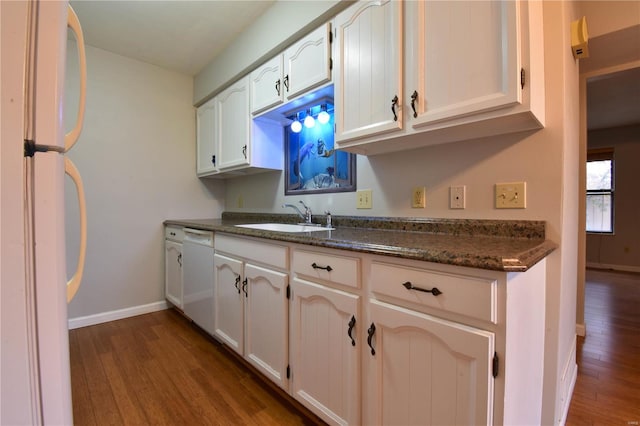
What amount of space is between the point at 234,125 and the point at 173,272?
1.47m

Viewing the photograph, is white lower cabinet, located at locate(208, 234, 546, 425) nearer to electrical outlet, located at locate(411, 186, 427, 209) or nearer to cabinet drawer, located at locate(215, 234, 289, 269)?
cabinet drawer, located at locate(215, 234, 289, 269)

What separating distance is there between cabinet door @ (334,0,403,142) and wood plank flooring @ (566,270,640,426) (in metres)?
1.72

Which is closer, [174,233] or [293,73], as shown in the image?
[293,73]

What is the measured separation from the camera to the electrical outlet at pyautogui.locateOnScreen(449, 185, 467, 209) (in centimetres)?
139

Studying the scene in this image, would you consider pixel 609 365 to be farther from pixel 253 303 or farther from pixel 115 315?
pixel 115 315

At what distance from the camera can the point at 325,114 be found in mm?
1996

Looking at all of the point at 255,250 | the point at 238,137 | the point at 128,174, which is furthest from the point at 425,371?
the point at 128,174

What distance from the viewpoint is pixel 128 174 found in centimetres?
276

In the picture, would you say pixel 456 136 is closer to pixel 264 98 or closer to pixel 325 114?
pixel 325 114

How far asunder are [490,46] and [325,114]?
111cm

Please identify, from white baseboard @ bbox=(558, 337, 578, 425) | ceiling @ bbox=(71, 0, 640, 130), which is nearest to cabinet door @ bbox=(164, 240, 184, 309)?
ceiling @ bbox=(71, 0, 640, 130)

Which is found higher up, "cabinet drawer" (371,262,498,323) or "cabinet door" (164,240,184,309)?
"cabinet drawer" (371,262,498,323)

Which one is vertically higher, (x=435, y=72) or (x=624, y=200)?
(x=435, y=72)

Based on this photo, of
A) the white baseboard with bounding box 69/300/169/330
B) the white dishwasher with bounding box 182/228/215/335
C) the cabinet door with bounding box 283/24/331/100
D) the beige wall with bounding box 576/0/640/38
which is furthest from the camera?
the white baseboard with bounding box 69/300/169/330
